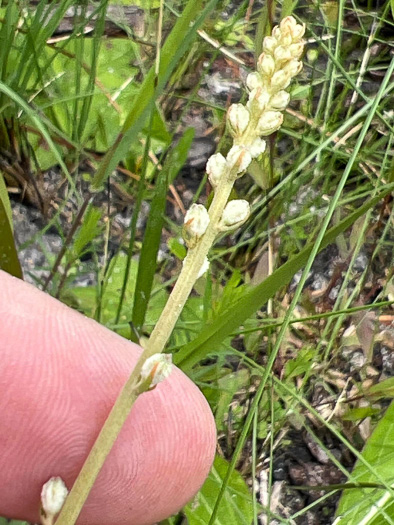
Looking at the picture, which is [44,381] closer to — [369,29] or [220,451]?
[220,451]

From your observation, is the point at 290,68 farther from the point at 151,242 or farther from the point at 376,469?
the point at 376,469

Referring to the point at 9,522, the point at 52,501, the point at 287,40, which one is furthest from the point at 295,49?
the point at 9,522

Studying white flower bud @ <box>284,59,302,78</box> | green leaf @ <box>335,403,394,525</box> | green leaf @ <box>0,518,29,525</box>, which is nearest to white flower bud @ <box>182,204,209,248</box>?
white flower bud @ <box>284,59,302,78</box>

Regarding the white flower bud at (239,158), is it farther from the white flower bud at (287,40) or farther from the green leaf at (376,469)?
the green leaf at (376,469)

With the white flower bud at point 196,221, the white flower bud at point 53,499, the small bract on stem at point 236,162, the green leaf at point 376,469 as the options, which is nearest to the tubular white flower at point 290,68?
the small bract on stem at point 236,162

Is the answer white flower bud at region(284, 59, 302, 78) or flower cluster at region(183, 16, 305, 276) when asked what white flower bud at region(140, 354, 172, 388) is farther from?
white flower bud at region(284, 59, 302, 78)
